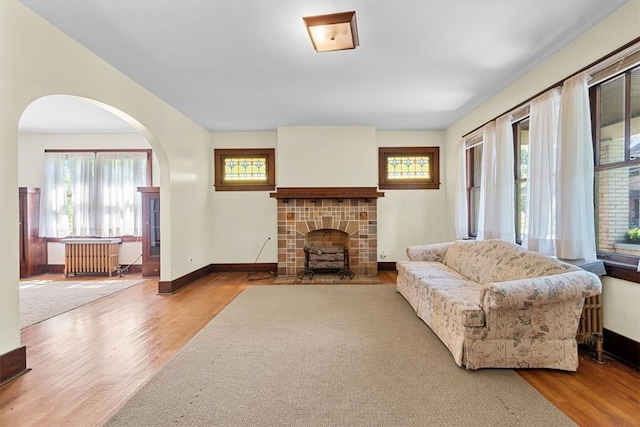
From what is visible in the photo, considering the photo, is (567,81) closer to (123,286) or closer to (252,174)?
(252,174)

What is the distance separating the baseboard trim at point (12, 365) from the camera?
205 cm

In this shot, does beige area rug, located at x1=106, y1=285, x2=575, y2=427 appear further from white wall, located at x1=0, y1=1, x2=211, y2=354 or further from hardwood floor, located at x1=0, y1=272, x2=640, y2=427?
white wall, located at x1=0, y1=1, x2=211, y2=354

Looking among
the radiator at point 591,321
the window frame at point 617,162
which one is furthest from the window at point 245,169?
the radiator at point 591,321

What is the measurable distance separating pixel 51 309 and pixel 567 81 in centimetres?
606

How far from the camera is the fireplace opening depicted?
5324 millimetres

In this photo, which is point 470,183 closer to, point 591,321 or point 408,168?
point 408,168

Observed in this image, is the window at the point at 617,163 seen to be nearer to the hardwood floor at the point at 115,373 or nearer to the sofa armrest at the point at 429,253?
the hardwood floor at the point at 115,373

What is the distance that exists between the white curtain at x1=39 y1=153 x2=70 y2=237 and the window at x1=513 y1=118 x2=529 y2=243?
7.75 metres

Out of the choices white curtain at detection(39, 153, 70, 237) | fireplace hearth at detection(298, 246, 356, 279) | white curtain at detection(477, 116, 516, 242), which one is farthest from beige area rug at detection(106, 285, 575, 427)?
white curtain at detection(39, 153, 70, 237)

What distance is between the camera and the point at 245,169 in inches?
234

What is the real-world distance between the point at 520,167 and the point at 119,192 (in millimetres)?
6828

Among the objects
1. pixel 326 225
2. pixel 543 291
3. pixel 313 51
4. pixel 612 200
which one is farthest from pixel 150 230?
pixel 612 200

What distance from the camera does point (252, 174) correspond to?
594cm

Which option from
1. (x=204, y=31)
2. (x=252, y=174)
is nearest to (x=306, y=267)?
(x=252, y=174)
